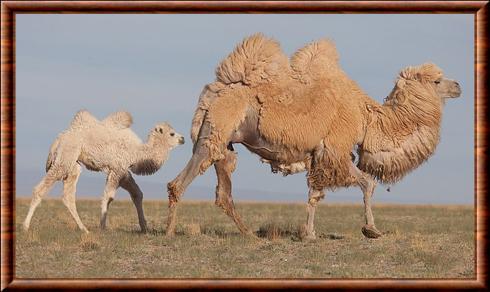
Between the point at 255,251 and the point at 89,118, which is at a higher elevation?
the point at 89,118

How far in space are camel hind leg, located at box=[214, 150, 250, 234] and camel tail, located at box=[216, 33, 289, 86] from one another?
3.87ft

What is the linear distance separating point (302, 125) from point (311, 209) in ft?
4.01

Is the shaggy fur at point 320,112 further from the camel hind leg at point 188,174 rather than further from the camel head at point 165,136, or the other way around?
the camel head at point 165,136

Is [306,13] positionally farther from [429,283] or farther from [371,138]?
[371,138]

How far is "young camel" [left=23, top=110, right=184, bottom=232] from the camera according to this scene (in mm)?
13906

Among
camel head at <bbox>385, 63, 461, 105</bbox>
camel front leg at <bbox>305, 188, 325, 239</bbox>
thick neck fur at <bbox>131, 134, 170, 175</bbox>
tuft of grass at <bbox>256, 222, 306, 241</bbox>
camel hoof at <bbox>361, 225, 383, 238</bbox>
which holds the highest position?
camel head at <bbox>385, 63, 461, 105</bbox>

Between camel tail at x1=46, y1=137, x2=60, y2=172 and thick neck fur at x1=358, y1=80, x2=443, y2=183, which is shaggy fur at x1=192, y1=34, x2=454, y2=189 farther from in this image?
camel tail at x1=46, y1=137, x2=60, y2=172

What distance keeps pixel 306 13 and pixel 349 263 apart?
317cm

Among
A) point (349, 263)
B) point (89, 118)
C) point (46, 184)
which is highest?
point (89, 118)

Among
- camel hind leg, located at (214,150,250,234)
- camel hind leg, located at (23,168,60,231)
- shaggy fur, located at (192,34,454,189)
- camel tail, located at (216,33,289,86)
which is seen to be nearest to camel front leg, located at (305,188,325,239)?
shaggy fur, located at (192,34,454,189)

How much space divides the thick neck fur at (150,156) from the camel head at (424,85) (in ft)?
13.7

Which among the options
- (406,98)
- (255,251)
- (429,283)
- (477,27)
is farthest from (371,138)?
(429,283)

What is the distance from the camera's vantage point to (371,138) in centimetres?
1276

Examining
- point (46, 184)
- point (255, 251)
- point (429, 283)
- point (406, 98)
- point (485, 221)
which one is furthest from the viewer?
point (46, 184)
